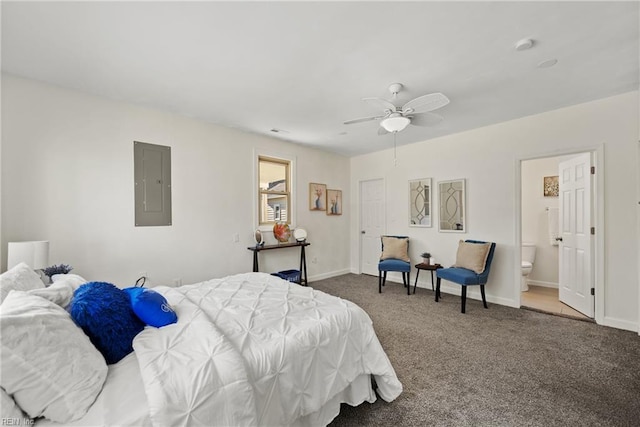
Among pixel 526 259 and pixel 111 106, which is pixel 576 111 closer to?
pixel 526 259

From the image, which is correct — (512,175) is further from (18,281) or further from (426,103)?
(18,281)

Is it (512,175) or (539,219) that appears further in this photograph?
(539,219)

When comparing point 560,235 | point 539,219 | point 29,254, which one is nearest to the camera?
point 29,254

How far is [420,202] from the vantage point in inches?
191

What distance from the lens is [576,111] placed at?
3.28 metres

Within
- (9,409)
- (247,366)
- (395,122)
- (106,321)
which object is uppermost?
(395,122)

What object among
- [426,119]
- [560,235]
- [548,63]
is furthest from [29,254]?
[560,235]

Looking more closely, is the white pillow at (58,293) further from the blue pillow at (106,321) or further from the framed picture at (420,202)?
the framed picture at (420,202)

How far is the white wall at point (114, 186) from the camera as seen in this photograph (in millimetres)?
2621

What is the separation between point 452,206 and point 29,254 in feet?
17.0

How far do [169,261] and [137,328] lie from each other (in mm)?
2345

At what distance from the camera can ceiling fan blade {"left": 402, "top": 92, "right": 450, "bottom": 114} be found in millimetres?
Result: 2312

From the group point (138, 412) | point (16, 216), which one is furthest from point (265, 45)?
point (16, 216)

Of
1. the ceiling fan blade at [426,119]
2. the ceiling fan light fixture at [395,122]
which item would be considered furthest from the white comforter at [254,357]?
the ceiling fan blade at [426,119]
